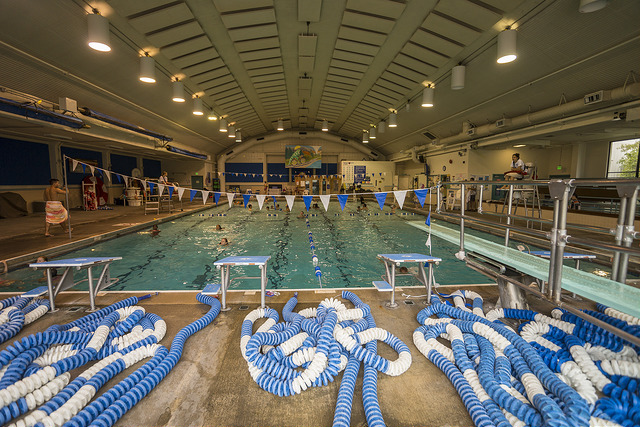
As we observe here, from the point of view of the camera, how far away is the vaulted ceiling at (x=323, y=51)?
5875 mm

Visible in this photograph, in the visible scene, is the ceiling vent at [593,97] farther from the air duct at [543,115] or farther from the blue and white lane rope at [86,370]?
the blue and white lane rope at [86,370]

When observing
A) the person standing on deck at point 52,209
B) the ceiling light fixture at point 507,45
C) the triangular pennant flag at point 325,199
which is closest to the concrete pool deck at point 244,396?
the triangular pennant flag at point 325,199

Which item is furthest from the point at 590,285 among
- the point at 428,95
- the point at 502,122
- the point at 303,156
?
the point at 303,156

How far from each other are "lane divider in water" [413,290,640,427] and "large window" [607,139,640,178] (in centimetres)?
1459

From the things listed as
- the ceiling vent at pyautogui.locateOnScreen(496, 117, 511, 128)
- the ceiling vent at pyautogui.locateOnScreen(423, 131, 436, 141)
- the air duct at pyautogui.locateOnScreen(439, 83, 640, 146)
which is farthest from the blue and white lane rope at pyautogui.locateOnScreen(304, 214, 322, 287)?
the ceiling vent at pyautogui.locateOnScreen(423, 131, 436, 141)

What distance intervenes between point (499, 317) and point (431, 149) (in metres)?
16.4

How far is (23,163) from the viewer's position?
1120 centimetres

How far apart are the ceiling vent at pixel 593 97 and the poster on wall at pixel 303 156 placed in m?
20.3

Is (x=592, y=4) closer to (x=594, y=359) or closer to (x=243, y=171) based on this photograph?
(x=594, y=359)

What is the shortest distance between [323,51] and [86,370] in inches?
445

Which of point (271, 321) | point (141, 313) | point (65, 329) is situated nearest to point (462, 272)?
point (271, 321)

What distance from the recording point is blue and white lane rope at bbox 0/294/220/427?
1643mm

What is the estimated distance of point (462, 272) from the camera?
5.80 metres

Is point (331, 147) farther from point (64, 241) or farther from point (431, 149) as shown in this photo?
point (64, 241)
